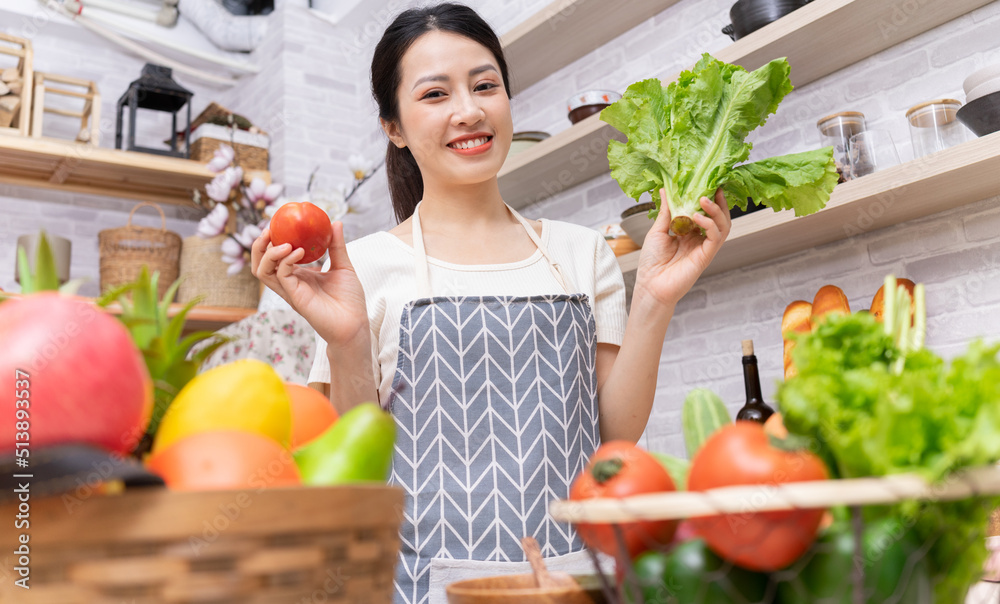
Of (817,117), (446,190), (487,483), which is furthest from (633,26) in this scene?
(487,483)

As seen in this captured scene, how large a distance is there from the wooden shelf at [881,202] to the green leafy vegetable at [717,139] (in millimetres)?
332

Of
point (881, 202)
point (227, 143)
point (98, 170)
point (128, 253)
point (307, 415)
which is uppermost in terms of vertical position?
Result: point (227, 143)

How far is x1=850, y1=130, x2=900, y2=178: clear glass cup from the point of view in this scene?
1734 mm

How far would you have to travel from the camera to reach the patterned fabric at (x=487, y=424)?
1291mm

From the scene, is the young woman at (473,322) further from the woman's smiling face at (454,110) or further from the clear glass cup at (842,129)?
the clear glass cup at (842,129)

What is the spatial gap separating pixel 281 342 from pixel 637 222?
1340 millimetres

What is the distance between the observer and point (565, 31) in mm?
2611

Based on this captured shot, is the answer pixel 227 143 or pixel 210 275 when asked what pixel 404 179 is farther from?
pixel 227 143

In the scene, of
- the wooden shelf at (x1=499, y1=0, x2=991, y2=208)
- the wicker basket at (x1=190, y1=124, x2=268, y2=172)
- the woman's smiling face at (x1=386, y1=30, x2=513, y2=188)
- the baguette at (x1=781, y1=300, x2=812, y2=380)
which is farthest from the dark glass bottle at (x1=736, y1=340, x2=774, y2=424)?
the wicker basket at (x1=190, y1=124, x2=268, y2=172)

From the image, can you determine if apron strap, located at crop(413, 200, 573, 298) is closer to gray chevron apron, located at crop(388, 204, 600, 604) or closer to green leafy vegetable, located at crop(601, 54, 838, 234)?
gray chevron apron, located at crop(388, 204, 600, 604)

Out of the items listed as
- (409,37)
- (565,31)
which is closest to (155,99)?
(565,31)

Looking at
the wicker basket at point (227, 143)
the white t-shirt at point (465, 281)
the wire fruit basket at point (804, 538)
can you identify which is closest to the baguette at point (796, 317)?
the white t-shirt at point (465, 281)

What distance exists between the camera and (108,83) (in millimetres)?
3846

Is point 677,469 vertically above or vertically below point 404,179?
below
